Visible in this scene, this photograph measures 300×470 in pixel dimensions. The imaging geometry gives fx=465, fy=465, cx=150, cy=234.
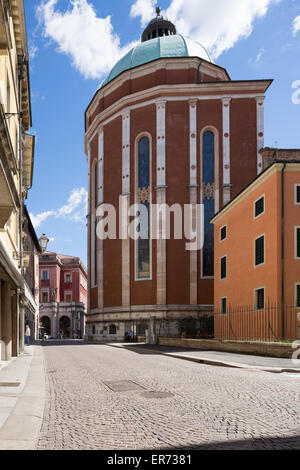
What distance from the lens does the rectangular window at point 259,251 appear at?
22.8m

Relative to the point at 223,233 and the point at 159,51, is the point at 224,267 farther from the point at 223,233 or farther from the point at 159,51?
the point at 159,51

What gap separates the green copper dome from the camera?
151 ft

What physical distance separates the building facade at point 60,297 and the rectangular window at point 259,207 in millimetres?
51771

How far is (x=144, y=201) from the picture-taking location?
135 feet

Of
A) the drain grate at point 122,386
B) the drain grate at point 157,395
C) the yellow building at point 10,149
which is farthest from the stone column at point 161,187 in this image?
the drain grate at point 157,395

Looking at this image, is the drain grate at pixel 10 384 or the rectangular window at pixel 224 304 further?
the rectangular window at pixel 224 304

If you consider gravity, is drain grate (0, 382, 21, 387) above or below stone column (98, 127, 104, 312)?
below

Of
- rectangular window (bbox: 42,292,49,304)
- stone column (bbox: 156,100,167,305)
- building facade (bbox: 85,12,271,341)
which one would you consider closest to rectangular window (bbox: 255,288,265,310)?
building facade (bbox: 85,12,271,341)

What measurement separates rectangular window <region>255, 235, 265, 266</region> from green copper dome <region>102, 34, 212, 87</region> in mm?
27831

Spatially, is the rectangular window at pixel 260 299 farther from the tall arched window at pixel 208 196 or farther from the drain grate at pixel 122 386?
the tall arched window at pixel 208 196

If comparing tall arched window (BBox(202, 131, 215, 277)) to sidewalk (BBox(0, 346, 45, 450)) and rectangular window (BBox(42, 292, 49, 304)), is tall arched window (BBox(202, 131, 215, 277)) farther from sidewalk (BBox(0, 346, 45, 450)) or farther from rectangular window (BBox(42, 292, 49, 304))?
rectangular window (BBox(42, 292, 49, 304))

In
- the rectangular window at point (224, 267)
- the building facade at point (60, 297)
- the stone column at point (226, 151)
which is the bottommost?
the building facade at point (60, 297)
